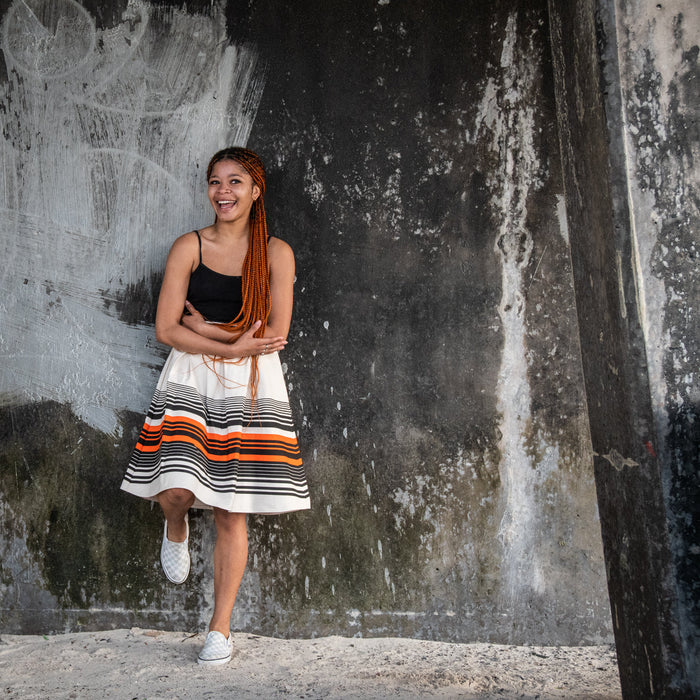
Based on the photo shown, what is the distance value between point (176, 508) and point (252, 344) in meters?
0.75

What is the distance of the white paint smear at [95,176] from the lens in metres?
3.14

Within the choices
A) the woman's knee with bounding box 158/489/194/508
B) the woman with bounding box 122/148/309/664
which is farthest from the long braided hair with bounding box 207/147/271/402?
the woman's knee with bounding box 158/489/194/508

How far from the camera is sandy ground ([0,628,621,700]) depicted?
2.55 metres

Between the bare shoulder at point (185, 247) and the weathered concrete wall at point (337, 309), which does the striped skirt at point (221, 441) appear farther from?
the bare shoulder at point (185, 247)

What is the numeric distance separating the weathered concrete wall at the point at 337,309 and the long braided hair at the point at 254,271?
0.17 meters

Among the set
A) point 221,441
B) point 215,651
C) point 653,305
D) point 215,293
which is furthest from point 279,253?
point 215,651

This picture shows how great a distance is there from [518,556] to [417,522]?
466 mm

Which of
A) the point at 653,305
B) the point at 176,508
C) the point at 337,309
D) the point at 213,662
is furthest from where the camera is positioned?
the point at 337,309

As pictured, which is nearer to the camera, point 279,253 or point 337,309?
point 279,253

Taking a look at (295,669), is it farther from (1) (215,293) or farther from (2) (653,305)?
(2) (653,305)

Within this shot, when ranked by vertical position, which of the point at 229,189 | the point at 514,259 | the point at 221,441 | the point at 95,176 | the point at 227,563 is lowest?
Answer: the point at 227,563

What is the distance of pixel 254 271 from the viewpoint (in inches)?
113

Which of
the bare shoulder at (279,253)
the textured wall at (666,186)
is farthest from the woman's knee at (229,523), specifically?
the textured wall at (666,186)

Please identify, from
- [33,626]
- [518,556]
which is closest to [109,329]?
[33,626]
